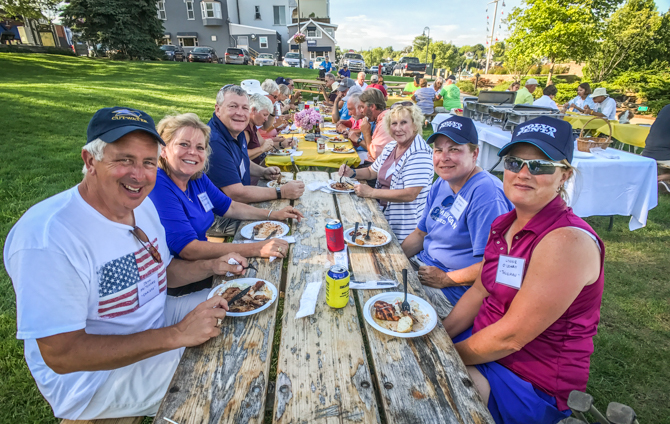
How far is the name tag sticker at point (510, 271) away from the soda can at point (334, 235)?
0.99 metres

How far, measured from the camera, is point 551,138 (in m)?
1.56

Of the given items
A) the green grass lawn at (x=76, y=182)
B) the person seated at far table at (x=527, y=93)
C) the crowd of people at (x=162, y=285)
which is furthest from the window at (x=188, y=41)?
the crowd of people at (x=162, y=285)

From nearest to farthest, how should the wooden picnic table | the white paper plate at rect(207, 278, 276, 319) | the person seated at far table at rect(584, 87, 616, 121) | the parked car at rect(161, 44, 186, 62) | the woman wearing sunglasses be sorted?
the wooden picnic table < the woman wearing sunglasses < the white paper plate at rect(207, 278, 276, 319) < the person seated at far table at rect(584, 87, 616, 121) < the parked car at rect(161, 44, 186, 62)

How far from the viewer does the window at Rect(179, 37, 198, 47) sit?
39.4 m

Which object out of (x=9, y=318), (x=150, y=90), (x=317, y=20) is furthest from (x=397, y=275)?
(x=317, y=20)

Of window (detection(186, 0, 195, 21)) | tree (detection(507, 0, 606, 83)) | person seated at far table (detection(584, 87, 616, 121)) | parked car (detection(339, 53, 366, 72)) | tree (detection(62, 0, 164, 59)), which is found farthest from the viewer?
window (detection(186, 0, 195, 21))

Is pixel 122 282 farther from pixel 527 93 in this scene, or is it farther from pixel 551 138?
pixel 527 93

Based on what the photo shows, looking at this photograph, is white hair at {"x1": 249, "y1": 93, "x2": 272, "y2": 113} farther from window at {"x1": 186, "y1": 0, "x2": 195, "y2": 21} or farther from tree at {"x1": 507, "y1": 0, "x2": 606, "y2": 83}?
window at {"x1": 186, "y1": 0, "x2": 195, "y2": 21}

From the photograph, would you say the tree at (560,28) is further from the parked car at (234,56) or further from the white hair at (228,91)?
the parked car at (234,56)

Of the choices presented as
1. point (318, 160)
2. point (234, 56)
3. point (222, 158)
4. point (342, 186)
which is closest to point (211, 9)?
point (234, 56)

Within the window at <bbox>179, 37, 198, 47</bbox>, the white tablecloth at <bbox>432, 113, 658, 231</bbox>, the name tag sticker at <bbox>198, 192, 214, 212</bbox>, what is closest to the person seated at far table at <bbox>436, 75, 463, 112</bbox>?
the white tablecloth at <bbox>432, 113, 658, 231</bbox>

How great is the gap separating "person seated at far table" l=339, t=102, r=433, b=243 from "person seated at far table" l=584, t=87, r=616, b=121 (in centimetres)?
839

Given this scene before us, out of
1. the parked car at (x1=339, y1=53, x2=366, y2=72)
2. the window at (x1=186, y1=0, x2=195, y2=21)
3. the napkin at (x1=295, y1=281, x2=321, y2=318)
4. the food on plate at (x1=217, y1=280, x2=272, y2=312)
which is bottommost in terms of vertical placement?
the napkin at (x1=295, y1=281, x2=321, y2=318)

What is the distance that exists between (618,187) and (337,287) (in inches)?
201
